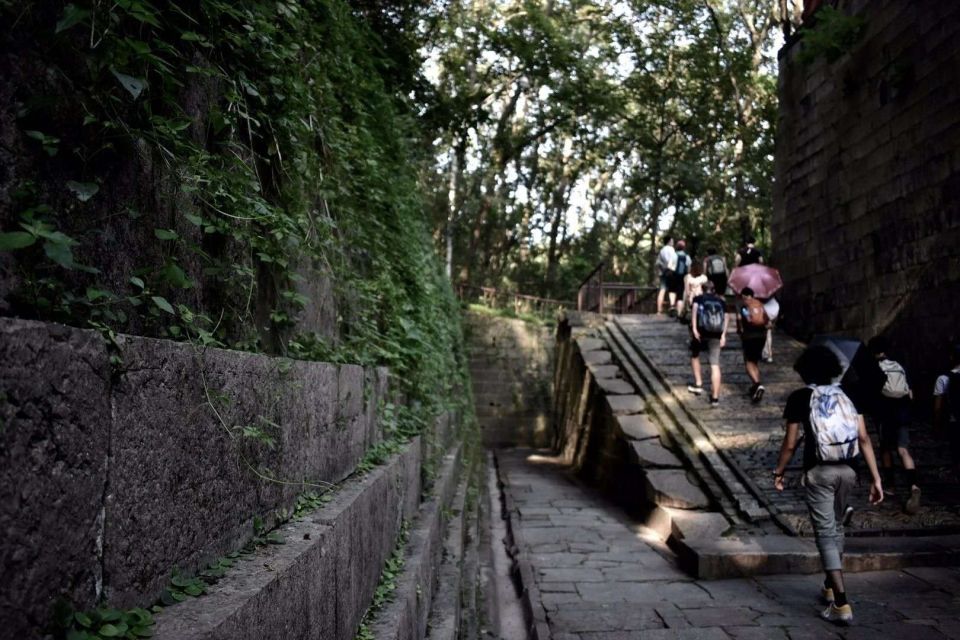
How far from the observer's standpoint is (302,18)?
3.72 metres

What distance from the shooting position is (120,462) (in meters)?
1.32

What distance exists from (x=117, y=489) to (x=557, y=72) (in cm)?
1525

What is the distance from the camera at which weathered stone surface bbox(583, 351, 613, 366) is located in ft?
38.0

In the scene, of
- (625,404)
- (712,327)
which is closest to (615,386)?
(625,404)

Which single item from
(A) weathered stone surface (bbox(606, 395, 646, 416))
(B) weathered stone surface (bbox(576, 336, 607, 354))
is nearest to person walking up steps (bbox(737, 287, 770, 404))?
(A) weathered stone surface (bbox(606, 395, 646, 416))

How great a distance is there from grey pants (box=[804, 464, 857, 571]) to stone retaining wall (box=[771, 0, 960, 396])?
4.93 m

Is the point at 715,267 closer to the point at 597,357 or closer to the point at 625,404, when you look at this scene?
the point at 597,357

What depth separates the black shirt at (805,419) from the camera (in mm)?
Answer: 4637

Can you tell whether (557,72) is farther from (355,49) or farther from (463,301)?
(355,49)

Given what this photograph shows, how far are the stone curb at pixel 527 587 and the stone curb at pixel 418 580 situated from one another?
83 centimetres

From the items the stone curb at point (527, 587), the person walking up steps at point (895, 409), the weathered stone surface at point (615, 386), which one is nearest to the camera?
the stone curb at point (527, 587)

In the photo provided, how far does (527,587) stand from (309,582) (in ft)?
13.2

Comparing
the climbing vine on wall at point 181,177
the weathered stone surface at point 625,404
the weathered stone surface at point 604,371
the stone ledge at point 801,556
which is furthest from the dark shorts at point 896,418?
the climbing vine on wall at point 181,177

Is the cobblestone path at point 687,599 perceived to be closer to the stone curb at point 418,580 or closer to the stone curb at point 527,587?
the stone curb at point 527,587
